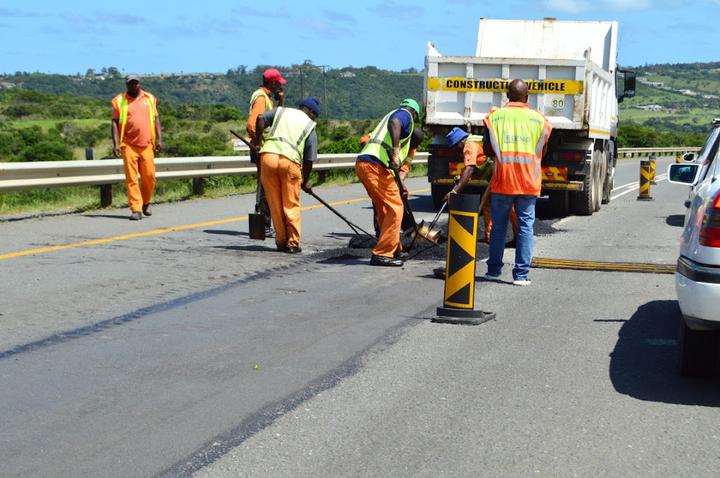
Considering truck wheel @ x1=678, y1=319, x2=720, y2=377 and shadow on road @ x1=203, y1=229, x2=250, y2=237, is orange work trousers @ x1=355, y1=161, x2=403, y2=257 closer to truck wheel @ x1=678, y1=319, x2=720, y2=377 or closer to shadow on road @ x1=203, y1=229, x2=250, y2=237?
shadow on road @ x1=203, y1=229, x2=250, y2=237

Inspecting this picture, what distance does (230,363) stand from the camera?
273 inches

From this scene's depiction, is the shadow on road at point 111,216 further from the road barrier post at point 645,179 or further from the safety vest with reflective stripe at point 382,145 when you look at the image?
the road barrier post at point 645,179

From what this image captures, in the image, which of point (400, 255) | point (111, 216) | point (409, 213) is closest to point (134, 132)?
point (111, 216)

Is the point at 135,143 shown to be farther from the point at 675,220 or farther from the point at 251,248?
the point at 675,220

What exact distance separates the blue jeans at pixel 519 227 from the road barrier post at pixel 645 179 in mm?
12943

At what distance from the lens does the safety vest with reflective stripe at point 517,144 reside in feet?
34.1

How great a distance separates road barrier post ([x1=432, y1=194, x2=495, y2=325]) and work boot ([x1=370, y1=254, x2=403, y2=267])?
117 inches

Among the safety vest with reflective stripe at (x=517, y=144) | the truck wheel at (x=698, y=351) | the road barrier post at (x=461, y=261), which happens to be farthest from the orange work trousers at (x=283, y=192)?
the truck wheel at (x=698, y=351)

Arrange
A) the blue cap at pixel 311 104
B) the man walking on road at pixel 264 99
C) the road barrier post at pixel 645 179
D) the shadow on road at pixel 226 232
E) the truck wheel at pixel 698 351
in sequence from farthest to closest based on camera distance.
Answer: the road barrier post at pixel 645 179
the shadow on road at pixel 226 232
the man walking on road at pixel 264 99
the blue cap at pixel 311 104
the truck wheel at pixel 698 351

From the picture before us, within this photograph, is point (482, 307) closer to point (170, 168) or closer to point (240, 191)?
point (170, 168)

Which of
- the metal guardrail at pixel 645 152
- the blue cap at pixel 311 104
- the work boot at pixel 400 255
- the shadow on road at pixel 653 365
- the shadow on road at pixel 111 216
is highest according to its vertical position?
the blue cap at pixel 311 104

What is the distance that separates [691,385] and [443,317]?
2.32 meters

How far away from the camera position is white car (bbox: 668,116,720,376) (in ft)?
19.5

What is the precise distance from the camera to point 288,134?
12.2m
